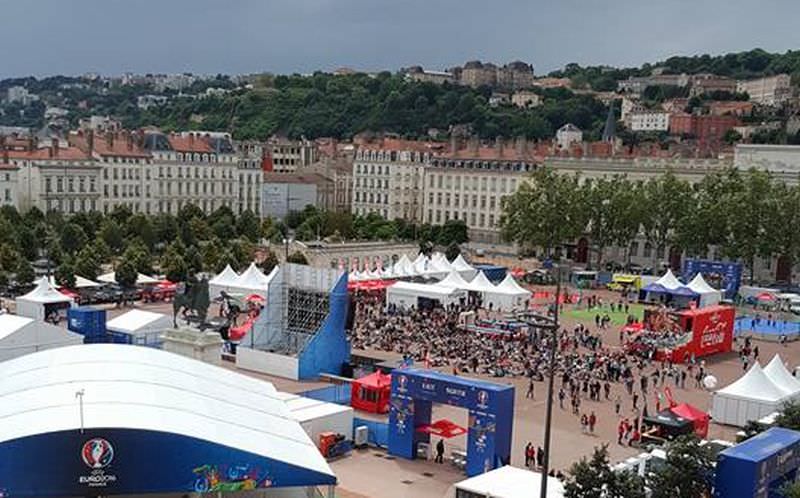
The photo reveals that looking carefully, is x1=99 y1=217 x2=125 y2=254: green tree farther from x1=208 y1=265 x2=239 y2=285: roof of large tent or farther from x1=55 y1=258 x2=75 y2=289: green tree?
x1=208 y1=265 x2=239 y2=285: roof of large tent

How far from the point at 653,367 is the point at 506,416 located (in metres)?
17.5

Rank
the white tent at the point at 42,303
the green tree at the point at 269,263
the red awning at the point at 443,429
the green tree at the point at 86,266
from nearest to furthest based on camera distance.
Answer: the red awning at the point at 443,429 → the white tent at the point at 42,303 → the green tree at the point at 86,266 → the green tree at the point at 269,263

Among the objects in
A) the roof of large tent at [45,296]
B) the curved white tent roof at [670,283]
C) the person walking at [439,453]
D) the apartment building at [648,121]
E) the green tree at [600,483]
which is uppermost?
the apartment building at [648,121]

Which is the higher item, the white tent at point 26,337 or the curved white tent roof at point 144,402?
the curved white tent roof at point 144,402

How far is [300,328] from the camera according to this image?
123 feet

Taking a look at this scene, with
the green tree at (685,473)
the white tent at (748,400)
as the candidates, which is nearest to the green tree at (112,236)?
the white tent at (748,400)

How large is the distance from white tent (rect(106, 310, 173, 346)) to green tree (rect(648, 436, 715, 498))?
77.7ft

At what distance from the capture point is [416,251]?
75000 mm

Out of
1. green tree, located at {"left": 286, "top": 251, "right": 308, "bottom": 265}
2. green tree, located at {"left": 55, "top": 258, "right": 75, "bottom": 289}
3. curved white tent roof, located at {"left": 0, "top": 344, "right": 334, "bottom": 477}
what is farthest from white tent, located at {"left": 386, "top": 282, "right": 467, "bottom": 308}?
curved white tent roof, located at {"left": 0, "top": 344, "right": 334, "bottom": 477}

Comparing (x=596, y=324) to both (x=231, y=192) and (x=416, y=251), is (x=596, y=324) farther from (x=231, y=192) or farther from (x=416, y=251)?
(x=231, y=192)

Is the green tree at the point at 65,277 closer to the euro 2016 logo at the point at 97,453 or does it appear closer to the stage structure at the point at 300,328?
the stage structure at the point at 300,328

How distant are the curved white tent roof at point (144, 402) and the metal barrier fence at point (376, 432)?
17.5 ft

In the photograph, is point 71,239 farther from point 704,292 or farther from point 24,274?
point 704,292

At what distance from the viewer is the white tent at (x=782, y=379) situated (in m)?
32.7
